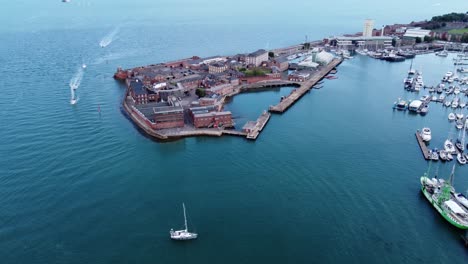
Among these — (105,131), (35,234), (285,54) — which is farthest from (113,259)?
(285,54)

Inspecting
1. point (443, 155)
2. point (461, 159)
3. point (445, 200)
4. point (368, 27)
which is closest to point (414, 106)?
point (443, 155)

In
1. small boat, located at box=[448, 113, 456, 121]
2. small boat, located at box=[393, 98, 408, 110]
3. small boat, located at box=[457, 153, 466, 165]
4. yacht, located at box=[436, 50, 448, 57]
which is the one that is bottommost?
small boat, located at box=[457, 153, 466, 165]

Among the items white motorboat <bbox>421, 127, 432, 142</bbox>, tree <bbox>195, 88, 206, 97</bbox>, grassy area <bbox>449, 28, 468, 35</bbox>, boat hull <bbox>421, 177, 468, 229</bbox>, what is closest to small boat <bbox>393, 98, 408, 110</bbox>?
white motorboat <bbox>421, 127, 432, 142</bbox>

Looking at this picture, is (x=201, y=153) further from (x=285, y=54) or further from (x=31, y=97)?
(x=285, y=54)

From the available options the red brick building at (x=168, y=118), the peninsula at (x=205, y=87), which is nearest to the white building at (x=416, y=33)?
the peninsula at (x=205, y=87)

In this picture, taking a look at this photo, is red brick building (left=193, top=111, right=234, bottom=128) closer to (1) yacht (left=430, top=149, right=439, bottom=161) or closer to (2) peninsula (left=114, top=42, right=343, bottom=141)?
(2) peninsula (left=114, top=42, right=343, bottom=141)

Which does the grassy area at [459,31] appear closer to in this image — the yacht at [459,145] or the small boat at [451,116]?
the small boat at [451,116]
